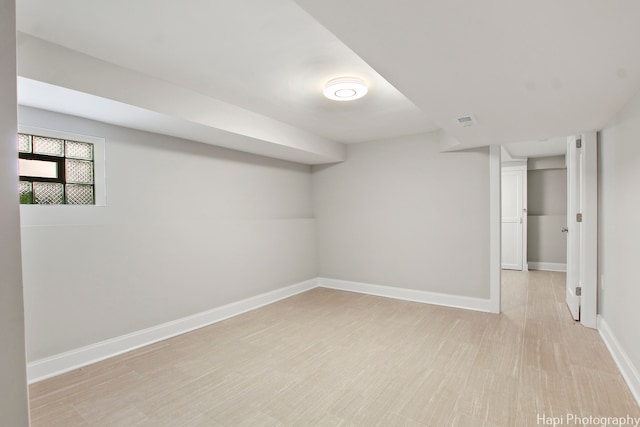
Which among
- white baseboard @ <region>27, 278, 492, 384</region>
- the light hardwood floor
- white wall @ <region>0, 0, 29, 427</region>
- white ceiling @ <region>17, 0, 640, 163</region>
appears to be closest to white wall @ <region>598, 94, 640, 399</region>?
white ceiling @ <region>17, 0, 640, 163</region>

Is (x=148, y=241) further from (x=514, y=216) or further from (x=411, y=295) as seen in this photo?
(x=514, y=216)

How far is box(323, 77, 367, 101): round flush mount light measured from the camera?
8.58ft

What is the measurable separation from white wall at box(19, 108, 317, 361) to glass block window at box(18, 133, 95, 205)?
0.44 ft

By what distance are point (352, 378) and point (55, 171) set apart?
3055mm

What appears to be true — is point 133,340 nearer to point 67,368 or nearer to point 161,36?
point 67,368

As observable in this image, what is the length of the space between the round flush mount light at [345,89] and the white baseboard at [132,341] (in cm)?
283

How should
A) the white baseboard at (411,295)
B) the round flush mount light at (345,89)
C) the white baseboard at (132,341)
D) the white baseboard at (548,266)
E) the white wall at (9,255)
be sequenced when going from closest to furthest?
1. the white wall at (9,255)
2. the white baseboard at (132,341)
3. the round flush mount light at (345,89)
4. the white baseboard at (411,295)
5. the white baseboard at (548,266)

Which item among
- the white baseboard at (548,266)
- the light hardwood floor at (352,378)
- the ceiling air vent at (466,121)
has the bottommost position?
the light hardwood floor at (352,378)

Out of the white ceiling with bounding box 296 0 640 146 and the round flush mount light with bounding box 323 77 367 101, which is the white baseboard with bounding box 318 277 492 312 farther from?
the round flush mount light with bounding box 323 77 367 101

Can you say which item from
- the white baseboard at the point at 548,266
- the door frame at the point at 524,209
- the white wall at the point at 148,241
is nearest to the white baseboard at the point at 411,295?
the white wall at the point at 148,241

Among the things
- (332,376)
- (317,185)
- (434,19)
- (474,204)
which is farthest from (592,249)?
(317,185)

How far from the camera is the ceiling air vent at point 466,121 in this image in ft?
9.13

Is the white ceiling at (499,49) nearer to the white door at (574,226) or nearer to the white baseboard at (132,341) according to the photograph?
the white door at (574,226)

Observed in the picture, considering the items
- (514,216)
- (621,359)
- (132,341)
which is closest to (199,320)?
(132,341)
